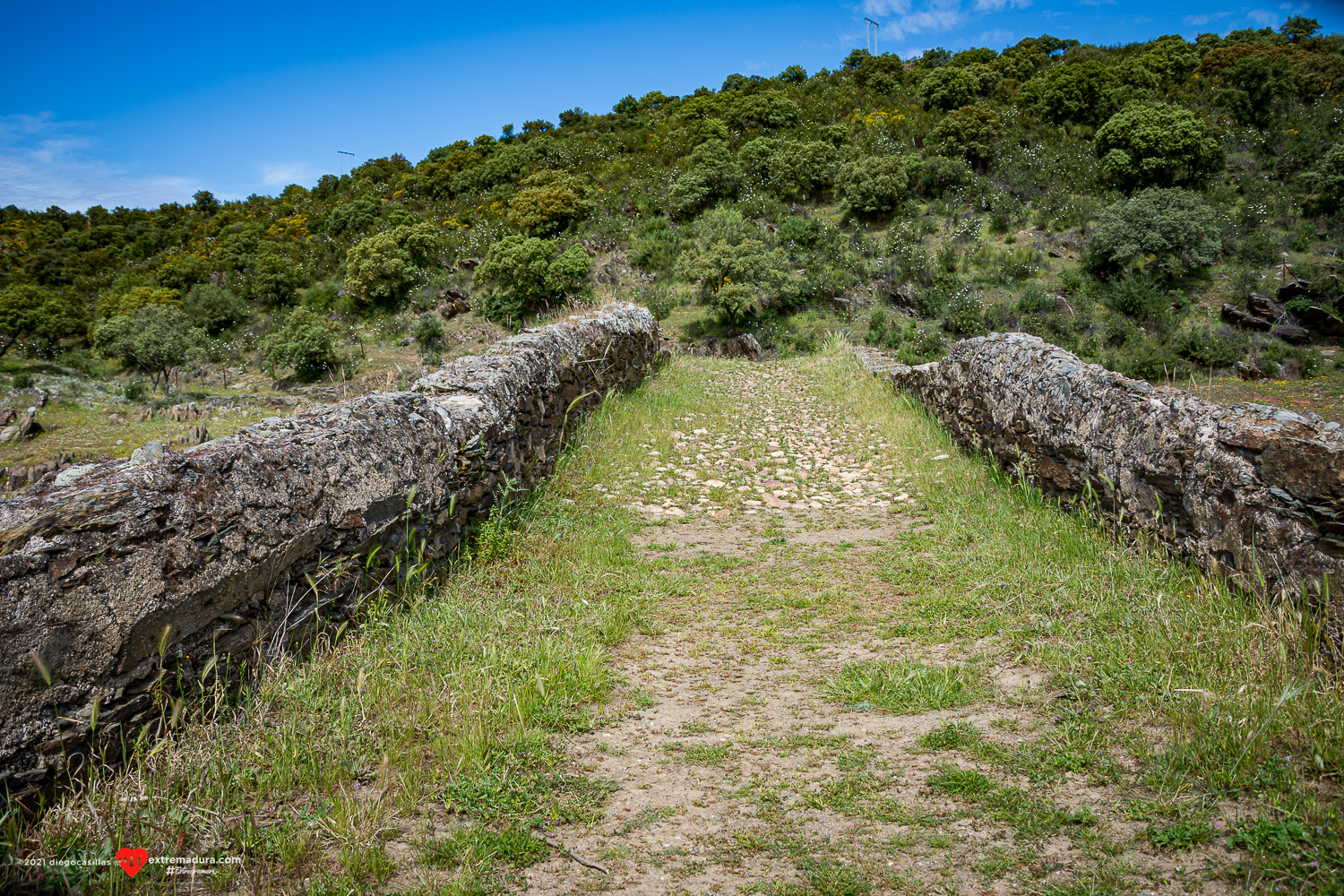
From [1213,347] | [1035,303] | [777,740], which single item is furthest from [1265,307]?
[777,740]

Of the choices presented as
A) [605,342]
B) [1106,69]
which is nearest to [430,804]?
[605,342]

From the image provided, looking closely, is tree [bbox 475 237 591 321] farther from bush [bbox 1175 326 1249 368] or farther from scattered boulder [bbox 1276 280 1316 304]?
scattered boulder [bbox 1276 280 1316 304]

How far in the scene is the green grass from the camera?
9.77 ft

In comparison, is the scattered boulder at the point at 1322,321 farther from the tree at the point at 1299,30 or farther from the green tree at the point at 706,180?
the tree at the point at 1299,30

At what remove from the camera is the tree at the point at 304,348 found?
25828 mm

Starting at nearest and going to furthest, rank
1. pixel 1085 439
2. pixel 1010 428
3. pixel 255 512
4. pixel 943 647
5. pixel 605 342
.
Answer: pixel 255 512 → pixel 943 647 → pixel 1085 439 → pixel 1010 428 → pixel 605 342

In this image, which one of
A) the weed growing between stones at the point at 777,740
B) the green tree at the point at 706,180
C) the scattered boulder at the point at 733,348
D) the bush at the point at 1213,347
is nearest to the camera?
the weed growing between stones at the point at 777,740

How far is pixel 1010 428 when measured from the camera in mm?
6336

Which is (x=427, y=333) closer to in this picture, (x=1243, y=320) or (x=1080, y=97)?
(x=1243, y=320)

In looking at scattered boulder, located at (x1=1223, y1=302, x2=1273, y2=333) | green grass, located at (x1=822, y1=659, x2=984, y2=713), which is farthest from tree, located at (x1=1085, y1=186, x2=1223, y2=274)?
green grass, located at (x1=822, y1=659, x2=984, y2=713)

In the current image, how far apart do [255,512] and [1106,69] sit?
1551 inches

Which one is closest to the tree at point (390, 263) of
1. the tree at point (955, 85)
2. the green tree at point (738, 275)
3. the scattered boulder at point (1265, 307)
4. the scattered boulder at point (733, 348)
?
the green tree at point (738, 275)

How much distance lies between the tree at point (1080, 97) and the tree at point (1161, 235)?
10995mm

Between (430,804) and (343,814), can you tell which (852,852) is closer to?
(430,804)
